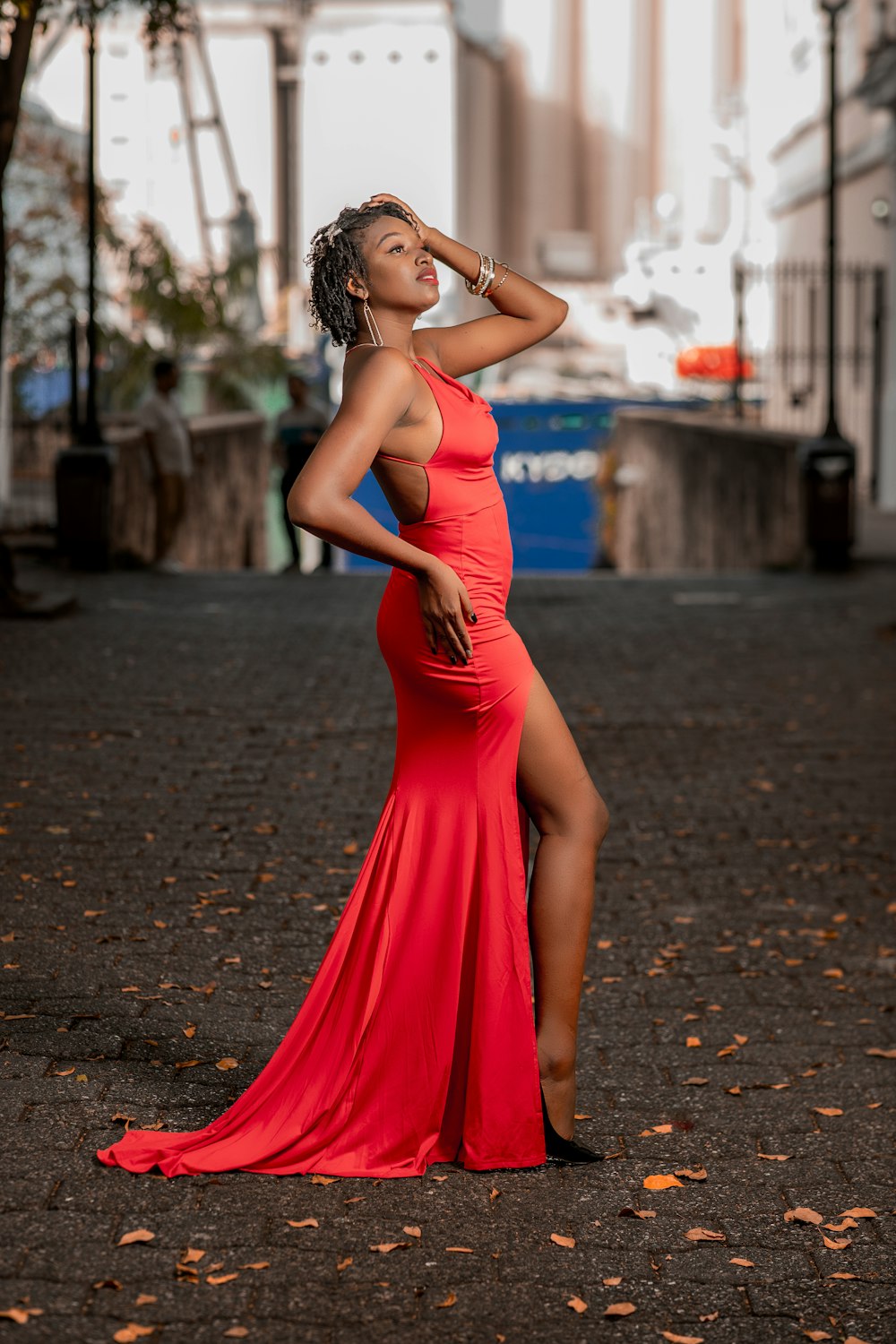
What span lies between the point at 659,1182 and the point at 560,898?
65 centimetres

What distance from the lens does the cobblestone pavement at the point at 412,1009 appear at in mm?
3646

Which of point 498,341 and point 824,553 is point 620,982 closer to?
point 498,341

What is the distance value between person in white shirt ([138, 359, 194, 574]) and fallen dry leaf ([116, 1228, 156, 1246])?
541 inches

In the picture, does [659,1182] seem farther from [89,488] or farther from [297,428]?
[89,488]

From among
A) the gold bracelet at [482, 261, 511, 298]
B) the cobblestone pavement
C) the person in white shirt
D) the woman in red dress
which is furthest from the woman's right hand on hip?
the person in white shirt

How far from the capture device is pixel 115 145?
217ft

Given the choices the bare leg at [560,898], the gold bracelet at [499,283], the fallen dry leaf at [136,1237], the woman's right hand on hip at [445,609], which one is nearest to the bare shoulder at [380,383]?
the woman's right hand on hip at [445,609]

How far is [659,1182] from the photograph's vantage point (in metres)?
4.26

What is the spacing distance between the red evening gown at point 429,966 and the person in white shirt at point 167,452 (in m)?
13.3

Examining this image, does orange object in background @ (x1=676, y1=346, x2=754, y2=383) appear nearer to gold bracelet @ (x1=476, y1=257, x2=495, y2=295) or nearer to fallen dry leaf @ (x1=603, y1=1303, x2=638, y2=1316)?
gold bracelet @ (x1=476, y1=257, x2=495, y2=295)

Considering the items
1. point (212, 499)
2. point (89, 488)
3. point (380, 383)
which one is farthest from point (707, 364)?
point (380, 383)

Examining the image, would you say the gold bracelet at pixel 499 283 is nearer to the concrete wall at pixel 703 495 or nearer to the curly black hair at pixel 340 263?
the curly black hair at pixel 340 263

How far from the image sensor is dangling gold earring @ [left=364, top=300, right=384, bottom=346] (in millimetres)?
4008

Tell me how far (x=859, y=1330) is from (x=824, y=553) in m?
14.7
